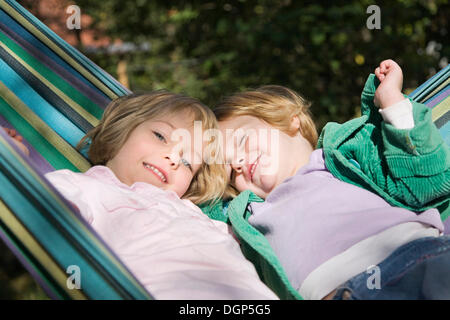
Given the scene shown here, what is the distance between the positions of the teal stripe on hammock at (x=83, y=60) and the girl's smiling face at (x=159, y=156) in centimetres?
37

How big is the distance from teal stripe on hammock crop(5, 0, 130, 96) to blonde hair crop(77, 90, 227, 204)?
159 millimetres

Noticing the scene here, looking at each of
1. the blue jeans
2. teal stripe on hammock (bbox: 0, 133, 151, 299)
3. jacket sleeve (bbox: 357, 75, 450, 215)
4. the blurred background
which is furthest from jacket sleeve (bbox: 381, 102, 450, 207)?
the blurred background

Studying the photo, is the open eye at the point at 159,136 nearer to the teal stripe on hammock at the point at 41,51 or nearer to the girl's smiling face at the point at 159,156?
the girl's smiling face at the point at 159,156

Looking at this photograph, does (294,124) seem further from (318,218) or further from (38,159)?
(38,159)

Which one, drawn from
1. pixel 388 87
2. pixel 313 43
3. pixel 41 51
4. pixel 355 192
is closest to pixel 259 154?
pixel 355 192

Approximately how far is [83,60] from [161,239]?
96 cm

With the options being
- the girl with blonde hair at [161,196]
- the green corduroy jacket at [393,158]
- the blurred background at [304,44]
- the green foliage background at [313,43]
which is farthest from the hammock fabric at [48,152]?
the green foliage background at [313,43]

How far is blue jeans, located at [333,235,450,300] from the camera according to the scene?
3.62 ft

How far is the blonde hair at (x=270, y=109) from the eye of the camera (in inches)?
65.5

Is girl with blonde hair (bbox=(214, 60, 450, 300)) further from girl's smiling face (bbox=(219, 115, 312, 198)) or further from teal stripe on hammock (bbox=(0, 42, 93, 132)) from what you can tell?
teal stripe on hammock (bbox=(0, 42, 93, 132))

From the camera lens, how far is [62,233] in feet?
3.25

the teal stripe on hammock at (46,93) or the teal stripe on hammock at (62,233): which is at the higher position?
the teal stripe on hammock at (46,93)
